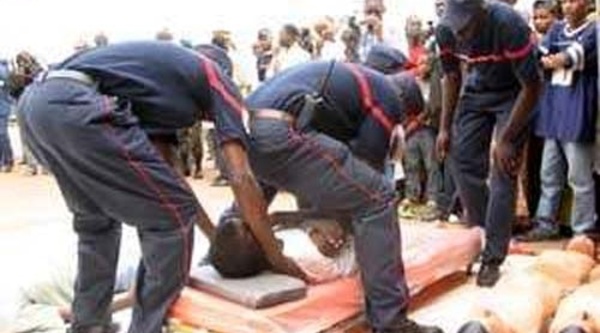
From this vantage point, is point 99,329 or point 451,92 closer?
point 99,329

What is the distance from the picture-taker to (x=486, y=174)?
148 inches

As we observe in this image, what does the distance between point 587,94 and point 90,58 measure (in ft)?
8.83

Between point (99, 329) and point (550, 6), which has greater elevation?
point (550, 6)

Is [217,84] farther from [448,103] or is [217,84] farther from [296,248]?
[448,103]

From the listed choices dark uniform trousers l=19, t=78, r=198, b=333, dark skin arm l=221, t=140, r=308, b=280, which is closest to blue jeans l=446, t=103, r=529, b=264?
dark skin arm l=221, t=140, r=308, b=280

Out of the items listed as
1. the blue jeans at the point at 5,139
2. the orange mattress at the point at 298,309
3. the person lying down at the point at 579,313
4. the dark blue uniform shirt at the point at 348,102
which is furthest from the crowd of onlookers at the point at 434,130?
the blue jeans at the point at 5,139

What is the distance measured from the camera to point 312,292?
120 inches

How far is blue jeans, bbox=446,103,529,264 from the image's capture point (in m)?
3.58

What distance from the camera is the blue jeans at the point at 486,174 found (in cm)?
358

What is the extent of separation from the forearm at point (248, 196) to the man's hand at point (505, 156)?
1.00m

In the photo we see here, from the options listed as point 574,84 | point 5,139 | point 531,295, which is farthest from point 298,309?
point 5,139

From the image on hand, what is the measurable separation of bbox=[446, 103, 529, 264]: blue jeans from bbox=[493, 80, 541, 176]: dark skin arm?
34 millimetres

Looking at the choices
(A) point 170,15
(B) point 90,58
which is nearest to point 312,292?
(B) point 90,58

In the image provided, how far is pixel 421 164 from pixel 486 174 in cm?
197
